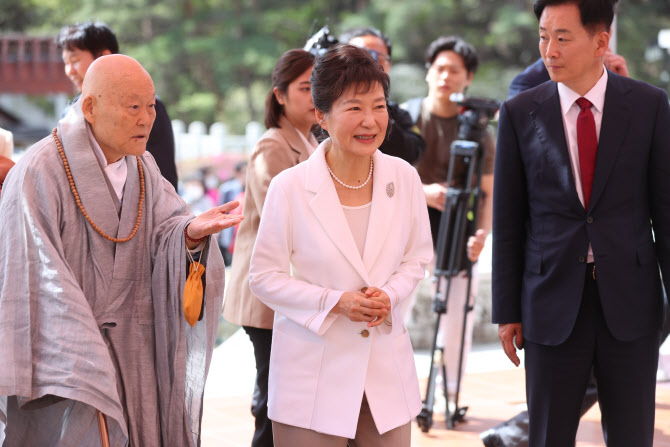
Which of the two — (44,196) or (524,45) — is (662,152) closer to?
(44,196)

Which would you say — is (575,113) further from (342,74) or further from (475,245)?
(475,245)

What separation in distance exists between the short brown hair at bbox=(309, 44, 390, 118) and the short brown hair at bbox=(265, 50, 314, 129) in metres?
0.83

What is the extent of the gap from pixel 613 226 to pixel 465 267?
1.82 m

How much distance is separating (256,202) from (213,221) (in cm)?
77

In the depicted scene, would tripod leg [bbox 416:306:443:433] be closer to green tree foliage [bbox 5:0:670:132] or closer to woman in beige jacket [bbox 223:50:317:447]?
woman in beige jacket [bbox 223:50:317:447]

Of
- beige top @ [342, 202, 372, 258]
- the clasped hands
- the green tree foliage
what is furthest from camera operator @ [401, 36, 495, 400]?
the green tree foliage

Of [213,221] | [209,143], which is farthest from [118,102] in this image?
[209,143]

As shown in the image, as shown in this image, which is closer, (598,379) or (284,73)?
(598,379)

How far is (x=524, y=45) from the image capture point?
2053cm

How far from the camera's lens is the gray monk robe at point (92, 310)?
2.36 m

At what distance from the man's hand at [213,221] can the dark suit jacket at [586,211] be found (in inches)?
30.8

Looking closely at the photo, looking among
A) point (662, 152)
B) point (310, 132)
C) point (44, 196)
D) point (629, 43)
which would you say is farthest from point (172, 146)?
point (629, 43)

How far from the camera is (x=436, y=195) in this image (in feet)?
13.6

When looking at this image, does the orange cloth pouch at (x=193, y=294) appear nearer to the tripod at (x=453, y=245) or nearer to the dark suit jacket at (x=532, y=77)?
the dark suit jacket at (x=532, y=77)
